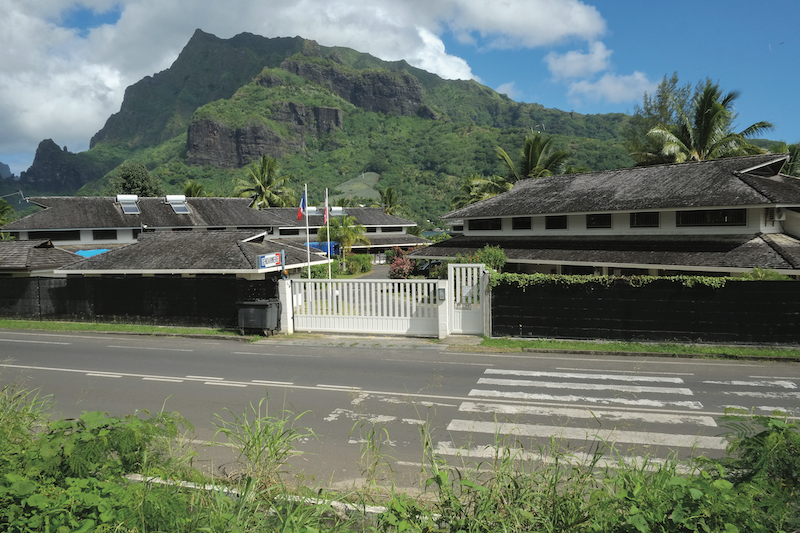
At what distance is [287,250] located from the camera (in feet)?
85.9

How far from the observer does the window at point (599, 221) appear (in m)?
27.1

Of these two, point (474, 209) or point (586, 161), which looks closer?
point (474, 209)

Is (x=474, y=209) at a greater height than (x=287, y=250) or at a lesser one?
greater

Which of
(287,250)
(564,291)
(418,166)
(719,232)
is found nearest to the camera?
(564,291)

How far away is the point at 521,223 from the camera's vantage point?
31.4m

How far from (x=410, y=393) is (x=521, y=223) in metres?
22.2

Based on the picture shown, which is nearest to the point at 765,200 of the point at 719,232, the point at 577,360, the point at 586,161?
the point at 719,232

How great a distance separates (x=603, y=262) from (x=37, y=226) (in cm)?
4200

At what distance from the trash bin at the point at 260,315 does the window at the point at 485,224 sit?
1784cm

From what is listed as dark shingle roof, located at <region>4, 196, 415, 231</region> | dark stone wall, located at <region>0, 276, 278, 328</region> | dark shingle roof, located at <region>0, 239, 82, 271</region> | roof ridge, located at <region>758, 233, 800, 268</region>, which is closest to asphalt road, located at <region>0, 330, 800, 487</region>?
dark stone wall, located at <region>0, 276, 278, 328</region>

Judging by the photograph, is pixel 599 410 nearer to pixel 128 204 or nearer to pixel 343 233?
pixel 343 233

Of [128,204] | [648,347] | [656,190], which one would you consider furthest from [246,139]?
[648,347]

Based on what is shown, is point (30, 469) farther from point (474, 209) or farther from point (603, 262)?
point (474, 209)

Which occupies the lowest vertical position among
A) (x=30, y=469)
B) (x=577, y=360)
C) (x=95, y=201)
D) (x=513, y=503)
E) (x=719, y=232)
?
(x=577, y=360)
